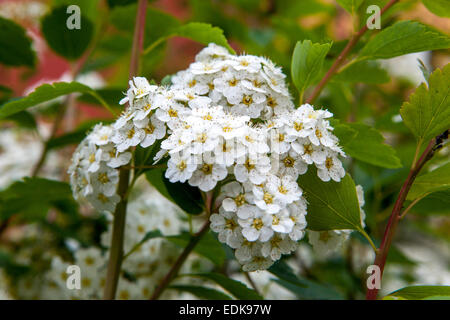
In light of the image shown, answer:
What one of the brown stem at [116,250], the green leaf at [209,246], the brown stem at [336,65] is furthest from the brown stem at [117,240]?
the brown stem at [336,65]

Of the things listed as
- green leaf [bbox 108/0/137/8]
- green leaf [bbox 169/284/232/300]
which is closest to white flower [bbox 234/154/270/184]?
green leaf [bbox 169/284/232/300]

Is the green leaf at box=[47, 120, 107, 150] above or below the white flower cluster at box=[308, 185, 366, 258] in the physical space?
above

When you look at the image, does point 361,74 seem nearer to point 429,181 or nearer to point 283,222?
point 429,181

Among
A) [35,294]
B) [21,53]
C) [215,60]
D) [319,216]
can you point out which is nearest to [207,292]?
[319,216]

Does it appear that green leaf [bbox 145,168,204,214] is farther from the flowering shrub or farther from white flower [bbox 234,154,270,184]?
white flower [bbox 234,154,270,184]

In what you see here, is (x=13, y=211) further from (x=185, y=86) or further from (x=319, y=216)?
(x=319, y=216)

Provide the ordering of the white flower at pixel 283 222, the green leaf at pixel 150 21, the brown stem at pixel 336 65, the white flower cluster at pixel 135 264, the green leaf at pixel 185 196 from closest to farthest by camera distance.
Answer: the white flower at pixel 283 222, the green leaf at pixel 185 196, the brown stem at pixel 336 65, the white flower cluster at pixel 135 264, the green leaf at pixel 150 21

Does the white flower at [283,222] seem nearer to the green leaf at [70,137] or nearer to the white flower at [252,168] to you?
the white flower at [252,168]
